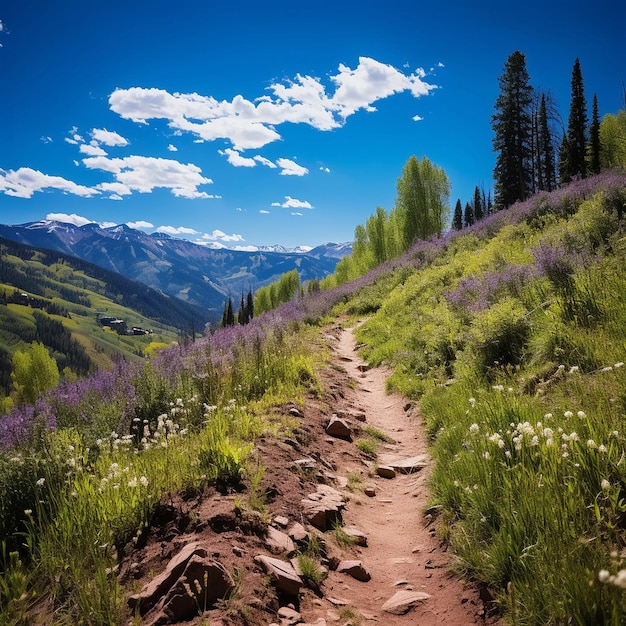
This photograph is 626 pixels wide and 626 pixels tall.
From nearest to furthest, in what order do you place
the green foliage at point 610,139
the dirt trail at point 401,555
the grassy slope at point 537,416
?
the grassy slope at point 537,416
the dirt trail at point 401,555
the green foliage at point 610,139

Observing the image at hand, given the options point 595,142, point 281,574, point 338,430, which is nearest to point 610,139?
point 595,142

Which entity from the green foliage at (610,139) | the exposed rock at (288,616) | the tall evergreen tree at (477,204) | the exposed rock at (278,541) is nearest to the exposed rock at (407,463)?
the exposed rock at (278,541)

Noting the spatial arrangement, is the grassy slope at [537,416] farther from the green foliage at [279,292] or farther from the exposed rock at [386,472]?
the green foliage at [279,292]

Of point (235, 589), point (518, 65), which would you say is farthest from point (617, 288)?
point (518, 65)

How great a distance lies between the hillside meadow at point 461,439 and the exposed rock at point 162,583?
0.48 feet

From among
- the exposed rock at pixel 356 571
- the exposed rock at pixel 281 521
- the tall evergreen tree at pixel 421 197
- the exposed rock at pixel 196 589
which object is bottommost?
the exposed rock at pixel 356 571

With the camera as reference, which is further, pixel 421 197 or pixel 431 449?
pixel 421 197

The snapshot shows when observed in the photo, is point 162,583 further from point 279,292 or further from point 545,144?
point 279,292

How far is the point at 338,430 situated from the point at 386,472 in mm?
1243

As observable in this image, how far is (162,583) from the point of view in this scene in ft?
10.1

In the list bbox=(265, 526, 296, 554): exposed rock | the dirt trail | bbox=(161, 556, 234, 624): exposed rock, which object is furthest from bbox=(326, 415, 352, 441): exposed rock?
bbox=(161, 556, 234, 624): exposed rock

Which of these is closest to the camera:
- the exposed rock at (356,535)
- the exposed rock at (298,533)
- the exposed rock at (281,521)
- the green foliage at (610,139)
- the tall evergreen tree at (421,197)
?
the exposed rock at (298,533)

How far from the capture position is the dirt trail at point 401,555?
10.5 feet

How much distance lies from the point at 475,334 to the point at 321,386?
3533mm
